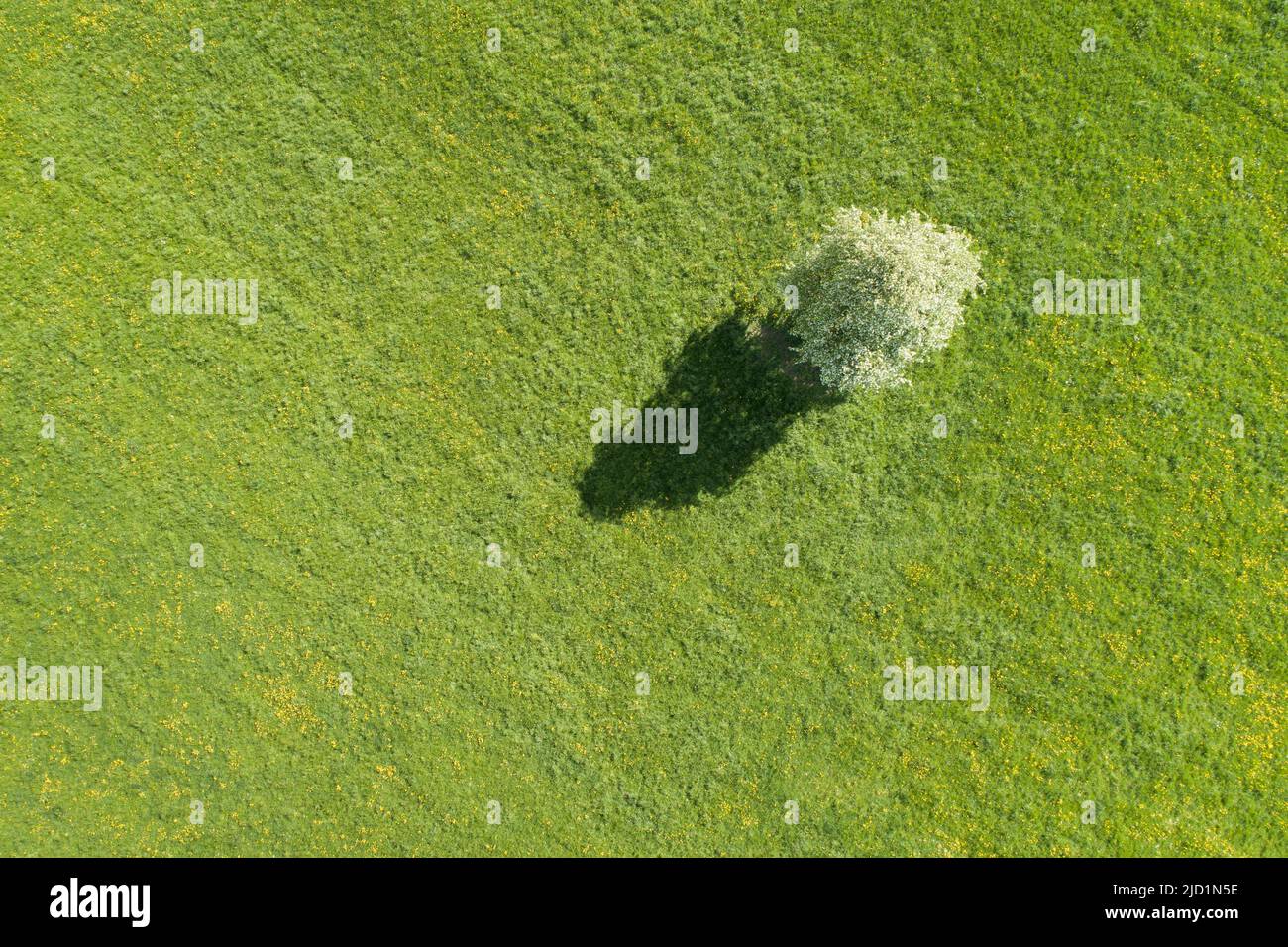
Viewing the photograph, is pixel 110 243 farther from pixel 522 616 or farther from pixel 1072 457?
pixel 1072 457

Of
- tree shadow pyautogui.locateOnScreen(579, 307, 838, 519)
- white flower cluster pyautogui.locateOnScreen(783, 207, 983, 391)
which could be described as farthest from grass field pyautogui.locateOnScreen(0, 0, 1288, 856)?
white flower cluster pyautogui.locateOnScreen(783, 207, 983, 391)

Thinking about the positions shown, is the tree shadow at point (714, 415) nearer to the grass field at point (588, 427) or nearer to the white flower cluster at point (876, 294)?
the grass field at point (588, 427)

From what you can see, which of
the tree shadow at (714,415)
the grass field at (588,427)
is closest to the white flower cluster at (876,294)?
the tree shadow at (714,415)

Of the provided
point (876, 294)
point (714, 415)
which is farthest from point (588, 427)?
point (876, 294)

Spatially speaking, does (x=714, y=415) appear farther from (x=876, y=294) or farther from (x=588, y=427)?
(x=876, y=294)

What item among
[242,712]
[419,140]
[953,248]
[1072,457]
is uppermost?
[419,140]

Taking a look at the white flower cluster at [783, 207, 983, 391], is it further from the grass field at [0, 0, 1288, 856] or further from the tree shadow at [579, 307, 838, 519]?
the grass field at [0, 0, 1288, 856]

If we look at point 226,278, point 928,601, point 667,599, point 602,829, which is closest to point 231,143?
point 226,278
